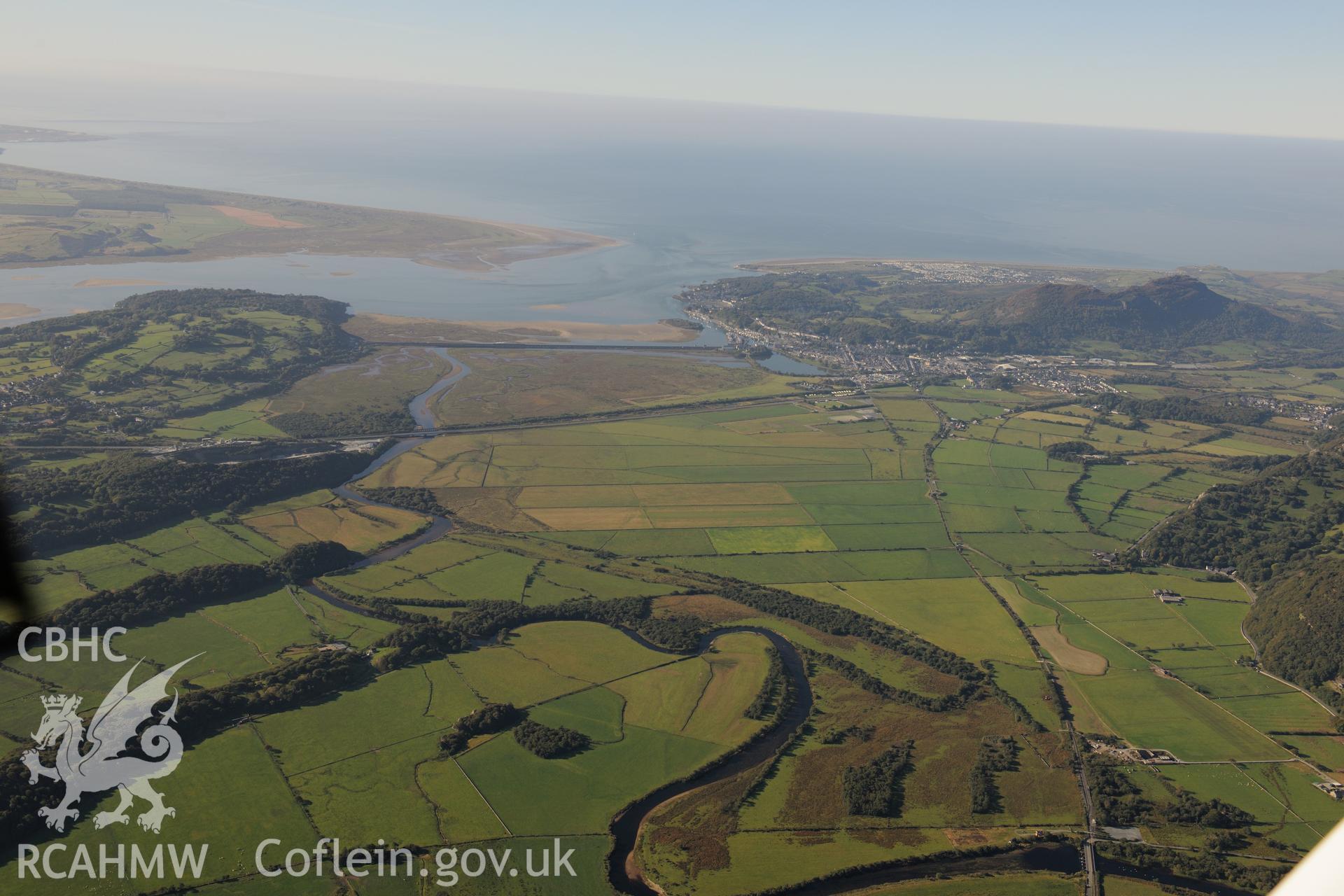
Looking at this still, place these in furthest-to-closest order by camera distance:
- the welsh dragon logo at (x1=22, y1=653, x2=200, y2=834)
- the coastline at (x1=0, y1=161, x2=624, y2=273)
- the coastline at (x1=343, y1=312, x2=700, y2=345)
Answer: the coastline at (x1=0, y1=161, x2=624, y2=273) → the coastline at (x1=343, y1=312, x2=700, y2=345) → the welsh dragon logo at (x1=22, y1=653, x2=200, y2=834)

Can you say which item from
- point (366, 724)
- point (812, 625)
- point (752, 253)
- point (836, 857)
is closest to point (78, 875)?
point (366, 724)

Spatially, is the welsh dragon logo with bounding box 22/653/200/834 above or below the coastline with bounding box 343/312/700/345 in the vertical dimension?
below

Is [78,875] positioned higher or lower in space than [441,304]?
lower

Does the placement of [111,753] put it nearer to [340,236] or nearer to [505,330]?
[505,330]

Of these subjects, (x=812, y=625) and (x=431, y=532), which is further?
(x=431, y=532)

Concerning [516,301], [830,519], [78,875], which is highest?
[516,301]

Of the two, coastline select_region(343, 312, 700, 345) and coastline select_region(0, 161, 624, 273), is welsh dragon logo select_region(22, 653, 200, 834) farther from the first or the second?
coastline select_region(0, 161, 624, 273)

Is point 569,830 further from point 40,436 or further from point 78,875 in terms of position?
point 40,436

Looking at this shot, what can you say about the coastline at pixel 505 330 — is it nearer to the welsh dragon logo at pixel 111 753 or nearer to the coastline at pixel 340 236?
the coastline at pixel 340 236

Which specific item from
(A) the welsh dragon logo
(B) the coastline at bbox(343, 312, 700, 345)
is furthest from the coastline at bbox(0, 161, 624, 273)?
(A) the welsh dragon logo

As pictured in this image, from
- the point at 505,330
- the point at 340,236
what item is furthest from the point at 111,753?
the point at 340,236
